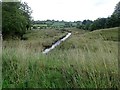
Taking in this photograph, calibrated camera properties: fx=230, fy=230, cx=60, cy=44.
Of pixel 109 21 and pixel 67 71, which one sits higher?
pixel 109 21

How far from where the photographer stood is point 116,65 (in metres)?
4.73

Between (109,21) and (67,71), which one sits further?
(109,21)

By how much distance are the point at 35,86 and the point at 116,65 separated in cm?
173

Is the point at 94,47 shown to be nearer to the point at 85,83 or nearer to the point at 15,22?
the point at 85,83

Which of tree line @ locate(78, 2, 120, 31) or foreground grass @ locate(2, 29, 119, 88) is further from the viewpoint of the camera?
tree line @ locate(78, 2, 120, 31)

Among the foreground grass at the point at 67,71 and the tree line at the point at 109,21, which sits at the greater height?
the tree line at the point at 109,21

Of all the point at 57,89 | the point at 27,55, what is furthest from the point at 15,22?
the point at 57,89

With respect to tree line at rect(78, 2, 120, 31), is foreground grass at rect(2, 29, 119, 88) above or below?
below

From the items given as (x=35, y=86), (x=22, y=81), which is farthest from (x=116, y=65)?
(x=22, y=81)

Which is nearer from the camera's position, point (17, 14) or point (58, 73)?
point (58, 73)

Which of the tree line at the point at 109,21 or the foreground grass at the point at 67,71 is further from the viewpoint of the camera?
the tree line at the point at 109,21

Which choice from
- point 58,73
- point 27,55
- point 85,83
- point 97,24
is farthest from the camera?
point 97,24

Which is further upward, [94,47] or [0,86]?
[94,47]

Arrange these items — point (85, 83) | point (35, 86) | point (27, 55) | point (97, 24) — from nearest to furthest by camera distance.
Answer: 1. point (85, 83)
2. point (35, 86)
3. point (27, 55)
4. point (97, 24)
